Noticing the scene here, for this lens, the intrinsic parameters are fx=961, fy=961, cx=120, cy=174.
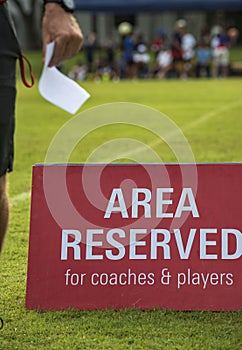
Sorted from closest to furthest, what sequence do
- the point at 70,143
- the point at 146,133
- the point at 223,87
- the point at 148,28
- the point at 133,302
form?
1. the point at 133,302
2. the point at 70,143
3. the point at 146,133
4. the point at 223,87
5. the point at 148,28

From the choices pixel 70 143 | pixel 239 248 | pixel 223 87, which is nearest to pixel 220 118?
pixel 70 143

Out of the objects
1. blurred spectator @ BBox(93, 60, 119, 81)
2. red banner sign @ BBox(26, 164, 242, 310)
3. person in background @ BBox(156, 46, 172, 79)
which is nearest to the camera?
red banner sign @ BBox(26, 164, 242, 310)

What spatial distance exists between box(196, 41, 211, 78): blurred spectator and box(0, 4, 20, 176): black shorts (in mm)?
32733

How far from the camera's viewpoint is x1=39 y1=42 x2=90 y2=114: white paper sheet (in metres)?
4.10

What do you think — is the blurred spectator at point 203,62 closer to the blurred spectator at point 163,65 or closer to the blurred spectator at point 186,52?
the blurred spectator at point 186,52

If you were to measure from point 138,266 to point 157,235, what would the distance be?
0.16m

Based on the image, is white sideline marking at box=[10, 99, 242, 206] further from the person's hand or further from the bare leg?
the person's hand

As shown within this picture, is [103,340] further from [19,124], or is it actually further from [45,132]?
[19,124]

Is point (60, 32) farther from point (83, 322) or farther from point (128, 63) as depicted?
point (128, 63)

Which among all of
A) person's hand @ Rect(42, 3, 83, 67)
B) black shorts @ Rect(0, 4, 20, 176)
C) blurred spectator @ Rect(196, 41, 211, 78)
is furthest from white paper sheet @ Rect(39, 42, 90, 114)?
blurred spectator @ Rect(196, 41, 211, 78)

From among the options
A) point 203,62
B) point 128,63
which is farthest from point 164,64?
point 203,62

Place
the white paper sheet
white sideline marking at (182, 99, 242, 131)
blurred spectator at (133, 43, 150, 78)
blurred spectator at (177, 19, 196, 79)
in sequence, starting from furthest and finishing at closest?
blurred spectator at (133, 43, 150, 78) → blurred spectator at (177, 19, 196, 79) → white sideline marking at (182, 99, 242, 131) → the white paper sheet

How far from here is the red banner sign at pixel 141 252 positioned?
425 cm

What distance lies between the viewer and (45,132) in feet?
45.7
